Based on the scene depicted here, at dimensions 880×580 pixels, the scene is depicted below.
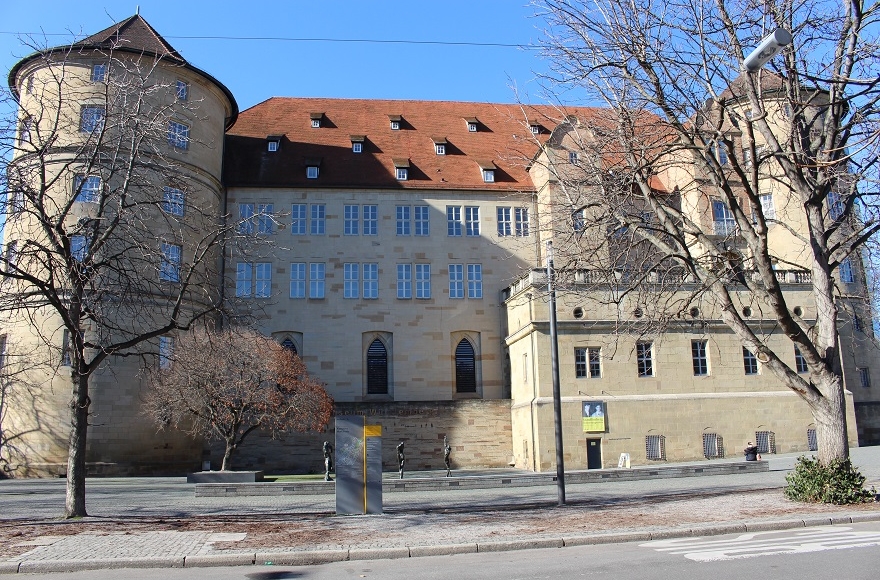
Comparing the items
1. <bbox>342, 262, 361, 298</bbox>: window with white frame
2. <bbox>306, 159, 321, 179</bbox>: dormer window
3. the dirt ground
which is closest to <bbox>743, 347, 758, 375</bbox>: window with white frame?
the dirt ground

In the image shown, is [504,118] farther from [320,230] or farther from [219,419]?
[219,419]

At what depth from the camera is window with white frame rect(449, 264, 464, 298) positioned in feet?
123

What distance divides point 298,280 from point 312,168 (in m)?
5.93

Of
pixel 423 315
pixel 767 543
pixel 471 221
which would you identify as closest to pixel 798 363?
pixel 471 221

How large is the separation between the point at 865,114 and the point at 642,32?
4.27 meters

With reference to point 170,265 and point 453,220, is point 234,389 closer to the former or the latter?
point 170,265

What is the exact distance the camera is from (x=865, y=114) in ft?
45.0

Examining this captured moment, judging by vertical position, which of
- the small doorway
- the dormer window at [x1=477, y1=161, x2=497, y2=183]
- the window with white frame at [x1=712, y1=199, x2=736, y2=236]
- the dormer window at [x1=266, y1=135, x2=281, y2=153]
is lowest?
the small doorway

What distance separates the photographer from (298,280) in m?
36.9

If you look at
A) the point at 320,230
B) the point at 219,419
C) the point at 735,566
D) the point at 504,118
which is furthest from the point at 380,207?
the point at 735,566

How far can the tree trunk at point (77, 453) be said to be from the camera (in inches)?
562

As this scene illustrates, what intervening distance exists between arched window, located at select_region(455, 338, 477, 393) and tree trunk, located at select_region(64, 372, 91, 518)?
78.1ft

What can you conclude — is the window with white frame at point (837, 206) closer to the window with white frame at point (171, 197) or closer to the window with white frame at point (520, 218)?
the window with white frame at point (171, 197)

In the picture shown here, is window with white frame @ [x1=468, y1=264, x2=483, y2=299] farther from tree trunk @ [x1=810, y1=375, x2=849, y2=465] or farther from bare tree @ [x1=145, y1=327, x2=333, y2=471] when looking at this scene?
tree trunk @ [x1=810, y1=375, x2=849, y2=465]
